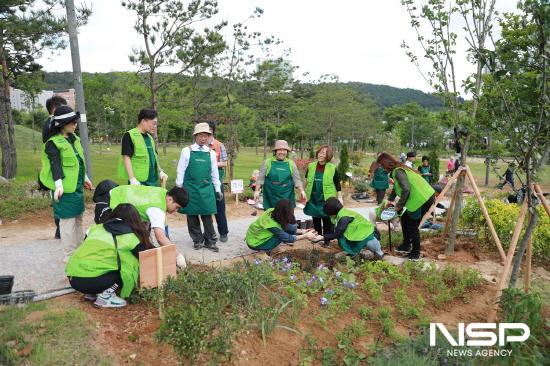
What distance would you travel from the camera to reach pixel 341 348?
10.2ft

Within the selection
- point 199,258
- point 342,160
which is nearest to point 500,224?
point 199,258

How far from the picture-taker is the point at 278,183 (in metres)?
5.54

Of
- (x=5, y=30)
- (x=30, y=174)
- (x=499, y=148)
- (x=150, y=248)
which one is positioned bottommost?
(x=30, y=174)

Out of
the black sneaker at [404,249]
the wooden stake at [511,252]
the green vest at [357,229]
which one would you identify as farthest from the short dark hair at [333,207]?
the wooden stake at [511,252]

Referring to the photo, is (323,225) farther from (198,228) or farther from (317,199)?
(198,228)

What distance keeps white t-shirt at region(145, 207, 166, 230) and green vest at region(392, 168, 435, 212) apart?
2917 mm

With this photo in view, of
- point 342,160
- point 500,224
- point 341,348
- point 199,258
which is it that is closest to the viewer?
point 341,348

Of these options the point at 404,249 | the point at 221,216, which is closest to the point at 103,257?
the point at 221,216

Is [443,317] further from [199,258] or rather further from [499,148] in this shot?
[199,258]

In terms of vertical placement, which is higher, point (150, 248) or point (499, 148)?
point (499, 148)

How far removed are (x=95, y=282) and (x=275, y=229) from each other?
2166 mm

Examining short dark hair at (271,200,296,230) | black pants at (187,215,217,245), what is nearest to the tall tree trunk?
black pants at (187,215,217,245)

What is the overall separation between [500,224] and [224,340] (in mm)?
4607

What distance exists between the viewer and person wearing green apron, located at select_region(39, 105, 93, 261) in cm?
416
